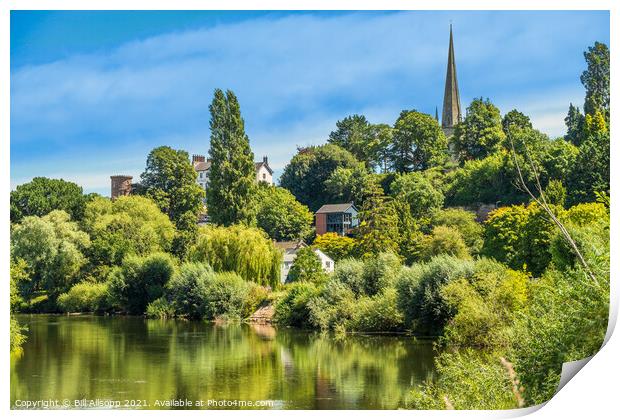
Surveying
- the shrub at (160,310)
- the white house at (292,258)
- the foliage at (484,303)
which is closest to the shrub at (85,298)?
the shrub at (160,310)

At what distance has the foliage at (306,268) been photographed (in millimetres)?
20500

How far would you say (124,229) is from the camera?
2344 centimetres

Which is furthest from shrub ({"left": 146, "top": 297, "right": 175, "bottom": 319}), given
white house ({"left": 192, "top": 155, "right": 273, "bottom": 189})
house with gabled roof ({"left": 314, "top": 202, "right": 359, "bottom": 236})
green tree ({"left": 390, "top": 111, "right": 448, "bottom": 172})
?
white house ({"left": 192, "top": 155, "right": 273, "bottom": 189})

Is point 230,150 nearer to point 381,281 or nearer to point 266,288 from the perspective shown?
point 266,288

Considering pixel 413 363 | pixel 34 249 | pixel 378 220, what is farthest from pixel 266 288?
pixel 413 363

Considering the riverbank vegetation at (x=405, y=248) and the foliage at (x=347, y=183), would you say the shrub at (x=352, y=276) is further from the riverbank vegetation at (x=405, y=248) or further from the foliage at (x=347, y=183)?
the foliage at (x=347, y=183)

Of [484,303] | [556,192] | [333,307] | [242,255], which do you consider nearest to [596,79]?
[484,303]

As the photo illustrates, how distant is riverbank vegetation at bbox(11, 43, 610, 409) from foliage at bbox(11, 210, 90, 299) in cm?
4

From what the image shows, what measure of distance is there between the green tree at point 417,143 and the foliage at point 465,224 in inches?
175

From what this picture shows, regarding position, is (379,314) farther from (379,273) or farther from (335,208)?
(335,208)

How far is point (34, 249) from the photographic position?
672 inches

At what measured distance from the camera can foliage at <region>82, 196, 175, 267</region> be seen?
21.3 metres

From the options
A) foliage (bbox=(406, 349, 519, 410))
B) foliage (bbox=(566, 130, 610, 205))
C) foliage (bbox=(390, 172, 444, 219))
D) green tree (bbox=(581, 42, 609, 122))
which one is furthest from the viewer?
foliage (bbox=(390, 172, 444, 219))

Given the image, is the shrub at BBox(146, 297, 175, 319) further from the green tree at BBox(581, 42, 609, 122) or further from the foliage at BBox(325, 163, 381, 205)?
the foliage at BBox(325, 163, 381, 205)
